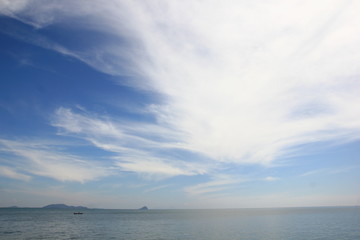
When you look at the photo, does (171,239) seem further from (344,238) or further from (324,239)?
(344,238)

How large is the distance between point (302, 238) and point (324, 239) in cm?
492

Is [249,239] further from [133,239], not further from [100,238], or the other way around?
[100,238]

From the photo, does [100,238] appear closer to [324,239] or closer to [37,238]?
[37,238]

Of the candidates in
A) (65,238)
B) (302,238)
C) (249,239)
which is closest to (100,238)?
(65,238)

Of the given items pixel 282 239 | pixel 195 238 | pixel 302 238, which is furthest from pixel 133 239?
pixel 302 238

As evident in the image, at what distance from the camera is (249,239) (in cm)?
6278

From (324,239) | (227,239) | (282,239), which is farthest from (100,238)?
(324,239)

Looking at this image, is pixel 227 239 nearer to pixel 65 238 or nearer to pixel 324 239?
pixel 324 239

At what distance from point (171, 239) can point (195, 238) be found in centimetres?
614

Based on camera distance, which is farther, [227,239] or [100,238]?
[100,238]

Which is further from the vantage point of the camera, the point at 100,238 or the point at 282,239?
the point at 100,238

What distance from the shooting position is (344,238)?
64750mm

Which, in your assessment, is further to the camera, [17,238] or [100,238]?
[100,238]

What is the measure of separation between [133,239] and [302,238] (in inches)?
1671
